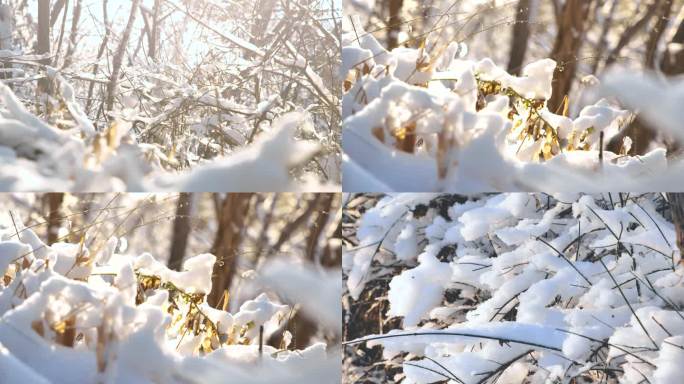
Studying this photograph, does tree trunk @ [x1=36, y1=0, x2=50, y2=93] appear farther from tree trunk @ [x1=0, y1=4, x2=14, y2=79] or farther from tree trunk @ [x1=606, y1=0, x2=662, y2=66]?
tree trunk @ [x1=606, y1=0, x2=662, y2=66]

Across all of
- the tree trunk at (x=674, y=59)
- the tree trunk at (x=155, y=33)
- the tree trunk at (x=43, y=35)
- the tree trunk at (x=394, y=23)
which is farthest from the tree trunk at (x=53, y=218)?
the tree trunk at (x=674, y=59)

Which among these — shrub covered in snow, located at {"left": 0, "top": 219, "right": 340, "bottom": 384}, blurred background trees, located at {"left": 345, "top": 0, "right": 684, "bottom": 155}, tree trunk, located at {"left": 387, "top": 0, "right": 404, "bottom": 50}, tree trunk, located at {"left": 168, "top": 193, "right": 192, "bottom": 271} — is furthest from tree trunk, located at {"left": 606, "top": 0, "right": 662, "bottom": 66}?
tree trunk, located at {"left": 168, "top": 193, "right": 192, "bottom": 271}

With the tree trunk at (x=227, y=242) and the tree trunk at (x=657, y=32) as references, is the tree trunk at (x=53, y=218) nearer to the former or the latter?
the tree trunk at (x=227, y=242)

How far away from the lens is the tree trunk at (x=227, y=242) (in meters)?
1.44

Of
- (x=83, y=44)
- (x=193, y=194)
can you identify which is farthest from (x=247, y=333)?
(x=83, y=44)

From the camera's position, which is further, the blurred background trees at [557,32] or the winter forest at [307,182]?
the blurred background trees at [557,32]

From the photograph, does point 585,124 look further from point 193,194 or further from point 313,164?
point 193,194

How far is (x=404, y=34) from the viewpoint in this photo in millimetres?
1413

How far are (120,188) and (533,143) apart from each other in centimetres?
61

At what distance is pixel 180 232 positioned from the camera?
1.43 metres

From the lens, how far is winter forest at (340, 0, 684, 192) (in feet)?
4.08

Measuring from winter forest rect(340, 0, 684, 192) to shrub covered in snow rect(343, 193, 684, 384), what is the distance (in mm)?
120

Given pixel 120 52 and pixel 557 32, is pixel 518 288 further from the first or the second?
pixel 120 52

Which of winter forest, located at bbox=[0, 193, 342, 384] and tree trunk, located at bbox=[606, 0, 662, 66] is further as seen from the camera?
tree trunk, located at bbox=[606, 0, 662, 66]
